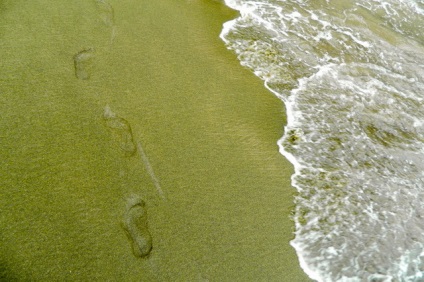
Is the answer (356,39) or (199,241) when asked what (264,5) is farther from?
(199,241)

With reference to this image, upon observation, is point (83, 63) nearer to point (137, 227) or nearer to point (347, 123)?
point (137, 227)

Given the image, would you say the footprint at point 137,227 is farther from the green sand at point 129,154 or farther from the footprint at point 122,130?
the footprint at point 122,130

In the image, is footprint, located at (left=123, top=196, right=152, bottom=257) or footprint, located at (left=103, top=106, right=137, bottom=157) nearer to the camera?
footprint, located at (left=123, top=196, right=152, bottom=257)

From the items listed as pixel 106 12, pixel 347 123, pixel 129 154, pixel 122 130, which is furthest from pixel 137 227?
pixel 106 12

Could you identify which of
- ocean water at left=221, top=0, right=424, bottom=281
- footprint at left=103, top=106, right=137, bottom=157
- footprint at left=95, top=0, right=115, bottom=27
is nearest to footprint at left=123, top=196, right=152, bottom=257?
footprint at left=103, top=106, right=137, bottom=157

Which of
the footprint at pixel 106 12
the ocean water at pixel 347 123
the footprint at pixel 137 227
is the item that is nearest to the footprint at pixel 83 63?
the footprint at pixel 106 12

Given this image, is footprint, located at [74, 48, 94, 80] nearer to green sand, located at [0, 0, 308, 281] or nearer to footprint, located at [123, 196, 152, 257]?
green sand, located at [0, 0, 308, 281]
